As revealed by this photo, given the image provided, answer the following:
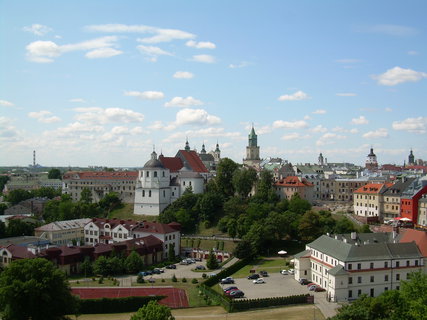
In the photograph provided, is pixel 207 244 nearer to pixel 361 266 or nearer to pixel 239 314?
pixel 361 266

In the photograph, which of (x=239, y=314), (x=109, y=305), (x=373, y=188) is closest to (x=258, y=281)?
(x=239, y=314)

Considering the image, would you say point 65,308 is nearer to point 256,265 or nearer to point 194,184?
point 256,265

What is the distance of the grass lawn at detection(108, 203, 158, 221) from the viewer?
91.5 meters

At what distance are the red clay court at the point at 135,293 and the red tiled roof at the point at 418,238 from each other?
26379 millimetres

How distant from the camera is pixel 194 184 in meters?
96.8

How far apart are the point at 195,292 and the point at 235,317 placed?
28.9 feet

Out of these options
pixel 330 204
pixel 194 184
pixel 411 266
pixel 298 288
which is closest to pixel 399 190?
pixel 330 204

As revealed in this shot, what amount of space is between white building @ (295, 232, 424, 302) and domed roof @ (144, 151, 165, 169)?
156ft

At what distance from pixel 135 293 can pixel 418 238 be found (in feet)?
106

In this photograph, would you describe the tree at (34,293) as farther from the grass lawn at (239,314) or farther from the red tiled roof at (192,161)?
the red tiled roof at (192,161)

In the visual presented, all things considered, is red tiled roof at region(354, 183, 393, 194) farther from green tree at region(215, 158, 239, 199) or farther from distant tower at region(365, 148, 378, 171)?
distant tower at region(365, 148, 378, 171)

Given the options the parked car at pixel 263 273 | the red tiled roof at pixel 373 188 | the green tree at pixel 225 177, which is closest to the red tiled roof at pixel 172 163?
the green tree at pixel 225 177

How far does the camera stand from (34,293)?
36.8m

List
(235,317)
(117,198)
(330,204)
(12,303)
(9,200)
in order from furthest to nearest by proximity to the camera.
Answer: (9,200), (117,198), (330,204), (235,317), (12,303)
